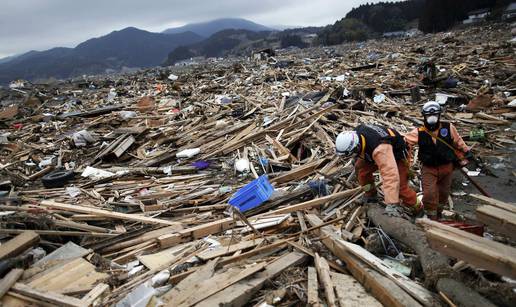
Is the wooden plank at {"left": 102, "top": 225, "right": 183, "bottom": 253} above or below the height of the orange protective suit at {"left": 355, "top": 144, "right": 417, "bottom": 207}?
below

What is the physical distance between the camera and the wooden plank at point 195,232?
4.31 meters

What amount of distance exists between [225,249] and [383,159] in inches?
81.6

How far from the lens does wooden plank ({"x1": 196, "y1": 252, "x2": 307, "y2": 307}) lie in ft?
9.79

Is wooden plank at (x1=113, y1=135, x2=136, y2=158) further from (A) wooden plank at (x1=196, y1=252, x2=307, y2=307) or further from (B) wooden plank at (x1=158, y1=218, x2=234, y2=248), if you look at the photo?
(A) wooden plank at (x1=196, y1=252, x2=307, y2=307)

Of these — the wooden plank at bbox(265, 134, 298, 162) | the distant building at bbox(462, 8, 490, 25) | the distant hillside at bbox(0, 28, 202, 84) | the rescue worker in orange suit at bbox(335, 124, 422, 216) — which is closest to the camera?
the rescue worker in orange suit at bbox(335, 124, 422, 216)

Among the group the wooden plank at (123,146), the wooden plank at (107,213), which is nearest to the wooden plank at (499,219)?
the wooden plank at (107,213)

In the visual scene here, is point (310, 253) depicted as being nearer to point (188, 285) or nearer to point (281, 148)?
point (188, 285)

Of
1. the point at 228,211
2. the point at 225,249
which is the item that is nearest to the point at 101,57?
the point at 228,211

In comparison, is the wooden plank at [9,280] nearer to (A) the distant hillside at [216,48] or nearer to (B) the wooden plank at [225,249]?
(B) the wooden plank at [225,249]

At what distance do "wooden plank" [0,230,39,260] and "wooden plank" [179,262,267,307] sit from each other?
2310mm

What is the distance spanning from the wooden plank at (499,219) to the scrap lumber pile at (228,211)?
1 cm

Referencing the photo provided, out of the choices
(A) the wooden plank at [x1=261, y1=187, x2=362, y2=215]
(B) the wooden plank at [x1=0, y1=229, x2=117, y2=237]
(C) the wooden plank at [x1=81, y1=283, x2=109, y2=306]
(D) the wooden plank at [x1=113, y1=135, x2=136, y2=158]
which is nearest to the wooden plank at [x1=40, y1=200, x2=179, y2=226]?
(B) the wooden plank at [x1=0, y1=229, x2=117, y2=237]

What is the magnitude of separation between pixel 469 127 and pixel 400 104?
2216 millimetres

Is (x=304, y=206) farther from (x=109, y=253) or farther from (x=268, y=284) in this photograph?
(x=109, y=253)
